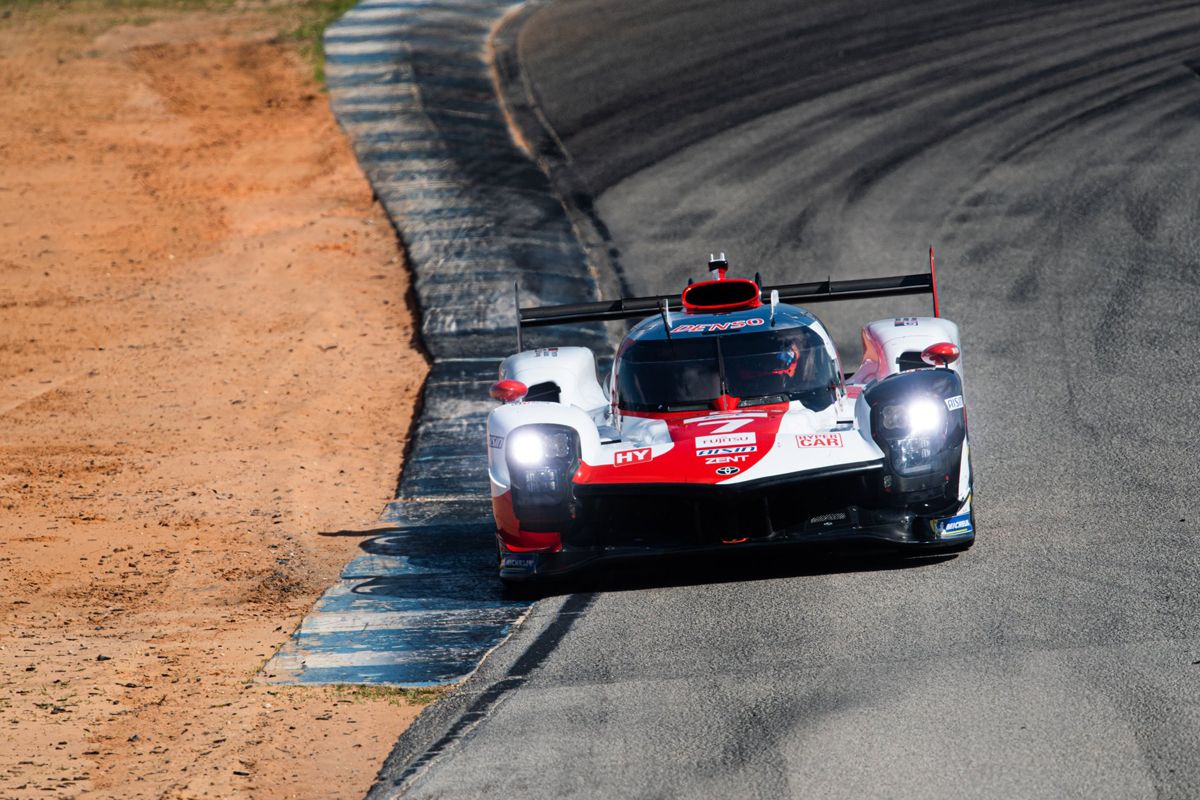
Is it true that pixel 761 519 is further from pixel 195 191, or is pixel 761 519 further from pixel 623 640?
pixel 195 191

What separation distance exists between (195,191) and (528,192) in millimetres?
4641

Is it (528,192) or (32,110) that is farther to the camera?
(32,110)

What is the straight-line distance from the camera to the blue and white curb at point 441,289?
8.88m

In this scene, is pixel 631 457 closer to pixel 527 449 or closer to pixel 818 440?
pixel 527 449

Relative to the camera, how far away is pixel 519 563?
933 cm

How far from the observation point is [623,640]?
27.0 feet

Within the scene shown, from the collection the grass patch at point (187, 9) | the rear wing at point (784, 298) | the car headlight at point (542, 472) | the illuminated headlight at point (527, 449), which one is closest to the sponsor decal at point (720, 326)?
the rear wing at point (784, 298)

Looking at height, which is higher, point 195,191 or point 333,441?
point 195,191

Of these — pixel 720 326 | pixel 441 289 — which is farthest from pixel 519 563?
pixel 441 289

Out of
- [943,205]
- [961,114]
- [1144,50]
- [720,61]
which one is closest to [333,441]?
[943,205]

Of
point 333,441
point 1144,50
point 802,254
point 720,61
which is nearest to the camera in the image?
point 333,441

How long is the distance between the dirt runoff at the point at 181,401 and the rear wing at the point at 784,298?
2068mm

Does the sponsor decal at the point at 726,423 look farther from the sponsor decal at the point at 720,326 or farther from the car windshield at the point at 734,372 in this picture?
the sponsor decal at the point at 720,326

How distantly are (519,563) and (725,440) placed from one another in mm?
1415
